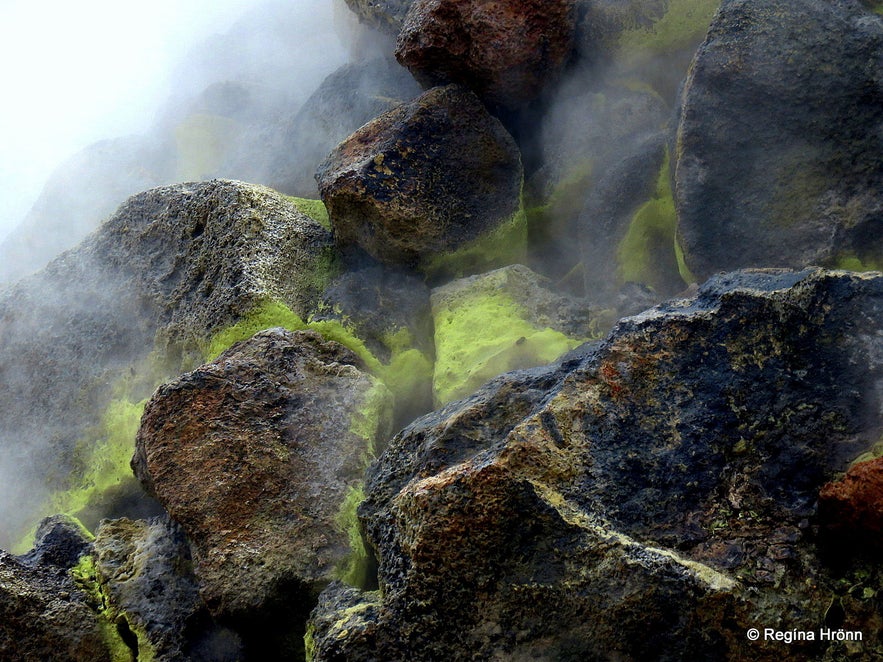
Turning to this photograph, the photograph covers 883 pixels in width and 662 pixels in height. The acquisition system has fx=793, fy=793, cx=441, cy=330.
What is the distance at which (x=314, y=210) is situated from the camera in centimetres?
473

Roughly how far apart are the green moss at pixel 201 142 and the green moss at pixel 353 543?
5341mm

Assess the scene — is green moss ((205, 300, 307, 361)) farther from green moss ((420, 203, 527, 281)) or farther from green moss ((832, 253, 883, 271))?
green moss ((832, 253, 883, 271))

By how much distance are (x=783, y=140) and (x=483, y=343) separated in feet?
5.21

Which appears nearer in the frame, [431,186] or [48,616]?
[48,616]

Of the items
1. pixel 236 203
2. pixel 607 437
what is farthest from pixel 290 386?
pixel 607 437

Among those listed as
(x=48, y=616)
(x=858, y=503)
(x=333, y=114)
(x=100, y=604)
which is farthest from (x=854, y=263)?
(x=333, y=114)

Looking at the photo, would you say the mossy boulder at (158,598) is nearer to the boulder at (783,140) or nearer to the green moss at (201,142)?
the boulder at (783,140)

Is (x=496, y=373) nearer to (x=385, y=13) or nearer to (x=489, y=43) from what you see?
(x=489, y=43)

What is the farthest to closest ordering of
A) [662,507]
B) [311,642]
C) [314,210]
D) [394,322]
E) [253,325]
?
[314,210] < [394,322] < [253,325] < [311,642] < [662,507]

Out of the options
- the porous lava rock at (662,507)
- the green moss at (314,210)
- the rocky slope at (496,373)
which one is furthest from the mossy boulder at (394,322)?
the porous lava rock at (662,507)

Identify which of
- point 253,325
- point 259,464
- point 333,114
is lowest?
point 259,464

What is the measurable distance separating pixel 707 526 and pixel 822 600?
35cm

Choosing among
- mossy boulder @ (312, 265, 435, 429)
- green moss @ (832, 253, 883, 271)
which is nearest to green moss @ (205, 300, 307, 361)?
mossy boulder @ (312, 265, 435, 429)

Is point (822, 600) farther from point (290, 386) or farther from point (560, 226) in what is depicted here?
point (560, 226)
